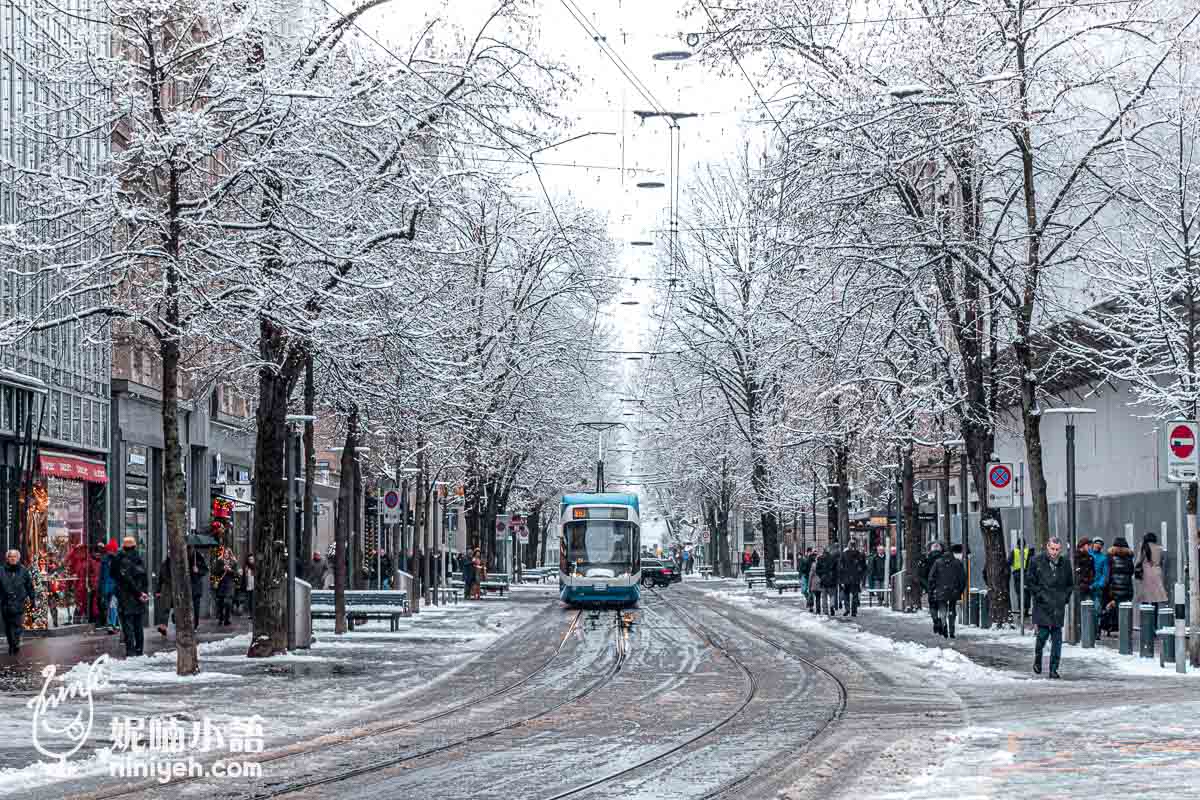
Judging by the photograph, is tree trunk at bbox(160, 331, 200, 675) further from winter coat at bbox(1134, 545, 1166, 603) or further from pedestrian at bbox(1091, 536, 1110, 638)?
winter coat at bbox(1134, 545, 1166, 603)

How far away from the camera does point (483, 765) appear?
14.2 m

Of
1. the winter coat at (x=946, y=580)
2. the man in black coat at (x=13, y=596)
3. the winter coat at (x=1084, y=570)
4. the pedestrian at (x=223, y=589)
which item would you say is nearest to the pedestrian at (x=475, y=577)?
the pedestrian at (x=223, y=589)

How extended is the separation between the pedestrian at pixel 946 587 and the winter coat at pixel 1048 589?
9.01m

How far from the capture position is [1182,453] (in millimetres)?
23625

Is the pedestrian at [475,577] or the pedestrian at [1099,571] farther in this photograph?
the pedestrian at [475,577]

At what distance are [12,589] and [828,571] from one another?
22.3m

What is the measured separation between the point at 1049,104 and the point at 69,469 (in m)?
19.1

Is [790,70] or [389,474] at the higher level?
[790,70]

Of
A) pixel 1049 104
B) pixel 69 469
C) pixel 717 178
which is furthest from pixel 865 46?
pixel 717 178

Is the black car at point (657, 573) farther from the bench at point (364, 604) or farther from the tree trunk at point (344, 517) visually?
the bench at point (364, 604)

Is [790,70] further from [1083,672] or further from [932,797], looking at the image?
[932,797]

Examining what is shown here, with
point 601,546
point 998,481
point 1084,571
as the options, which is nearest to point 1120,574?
point 1084,571

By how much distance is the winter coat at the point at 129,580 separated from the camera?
26.3 metres

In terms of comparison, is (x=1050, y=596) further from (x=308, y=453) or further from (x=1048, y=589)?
(x=308, y=453)
